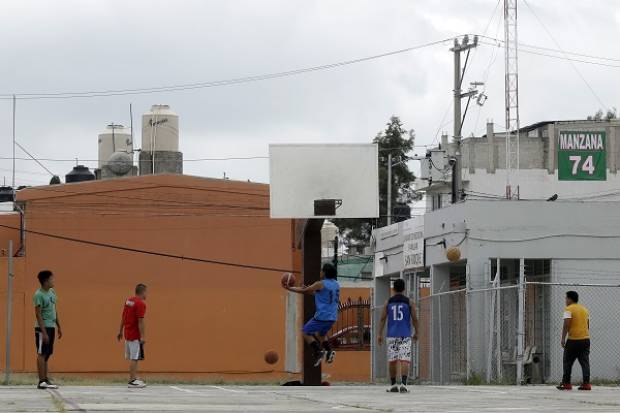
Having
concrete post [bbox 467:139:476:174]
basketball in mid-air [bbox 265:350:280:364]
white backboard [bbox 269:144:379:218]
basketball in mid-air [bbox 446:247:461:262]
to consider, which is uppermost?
concrete post [bbox 467:139:476:174]

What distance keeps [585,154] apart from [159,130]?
2454 cm

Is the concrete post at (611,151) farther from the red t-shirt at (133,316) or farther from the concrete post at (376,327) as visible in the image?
the red t-shirt at (133,316)

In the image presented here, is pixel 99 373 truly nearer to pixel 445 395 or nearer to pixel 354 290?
pixel 354 290

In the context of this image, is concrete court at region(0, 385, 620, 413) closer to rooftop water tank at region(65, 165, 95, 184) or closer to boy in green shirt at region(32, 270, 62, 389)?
boy in green shirt at region(32, 270, 62, 389)

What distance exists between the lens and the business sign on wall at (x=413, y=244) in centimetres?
3353

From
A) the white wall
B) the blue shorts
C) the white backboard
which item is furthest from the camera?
the white wall

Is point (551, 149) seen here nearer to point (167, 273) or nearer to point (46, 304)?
point (167, 273)

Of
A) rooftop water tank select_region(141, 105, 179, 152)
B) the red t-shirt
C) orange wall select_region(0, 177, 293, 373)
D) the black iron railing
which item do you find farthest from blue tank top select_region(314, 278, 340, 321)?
rooftop water tank select_region(141, 105, 179, 152)

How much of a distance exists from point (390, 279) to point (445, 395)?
22.1 metres

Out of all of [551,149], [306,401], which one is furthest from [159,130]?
[306,401]

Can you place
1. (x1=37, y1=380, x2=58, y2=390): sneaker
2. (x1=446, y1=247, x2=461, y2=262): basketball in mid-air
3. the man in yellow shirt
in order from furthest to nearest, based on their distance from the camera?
(x1=446, y1=247, x2=461, y2=262): basketball in mid-air, the man in yellow shirt, (x1=37, y1=380, x2=58, y2=390): sneaker

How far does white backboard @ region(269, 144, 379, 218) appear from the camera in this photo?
82.9 feet

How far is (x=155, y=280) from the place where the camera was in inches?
1692

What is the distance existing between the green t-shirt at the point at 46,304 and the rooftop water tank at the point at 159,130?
31.2 metres
